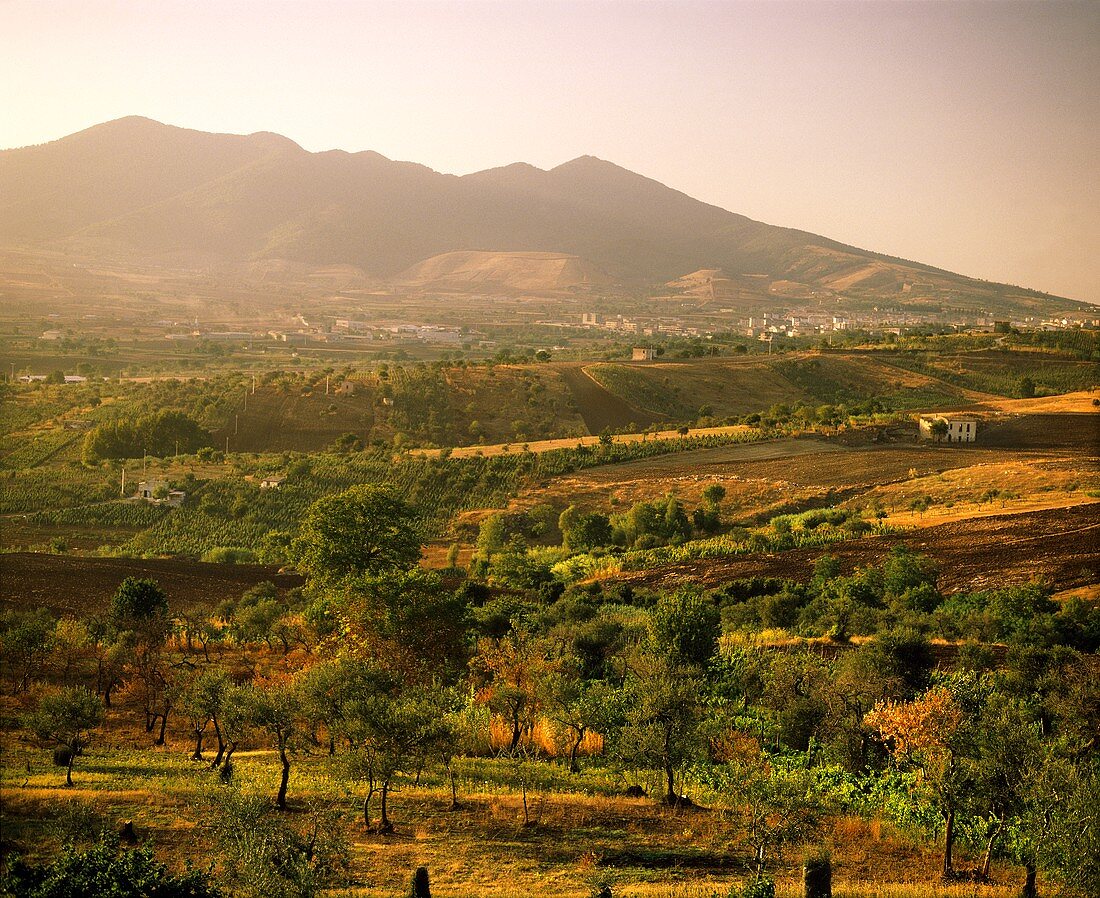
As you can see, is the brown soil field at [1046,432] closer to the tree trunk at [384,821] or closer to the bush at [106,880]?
the tree trunk at [384,821]

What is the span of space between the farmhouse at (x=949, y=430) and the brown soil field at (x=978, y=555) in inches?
622

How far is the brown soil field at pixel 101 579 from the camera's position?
22016mm

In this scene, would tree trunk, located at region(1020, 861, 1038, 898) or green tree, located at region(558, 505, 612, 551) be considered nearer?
tree trunk, located at region(1020, 861, 1038, 898)

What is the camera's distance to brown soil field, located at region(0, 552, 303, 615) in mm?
22016

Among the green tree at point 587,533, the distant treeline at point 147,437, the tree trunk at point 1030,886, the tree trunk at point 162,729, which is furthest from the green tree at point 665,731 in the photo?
the distant treeline at point 147,437

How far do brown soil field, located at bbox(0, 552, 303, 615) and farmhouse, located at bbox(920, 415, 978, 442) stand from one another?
3034 centimetres

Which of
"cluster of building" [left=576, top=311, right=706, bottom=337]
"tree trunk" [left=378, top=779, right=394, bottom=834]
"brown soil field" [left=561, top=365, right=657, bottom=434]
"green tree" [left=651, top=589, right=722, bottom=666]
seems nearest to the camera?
"tree trunk" [left=378, top=779, right=394, bottom=834]

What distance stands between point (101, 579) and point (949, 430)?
1410 inches

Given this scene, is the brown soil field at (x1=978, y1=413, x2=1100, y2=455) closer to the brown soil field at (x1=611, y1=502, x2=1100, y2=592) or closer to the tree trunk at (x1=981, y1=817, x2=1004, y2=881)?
the brown soil field at (x1=611, y1=502, x2=1100, y2=592)

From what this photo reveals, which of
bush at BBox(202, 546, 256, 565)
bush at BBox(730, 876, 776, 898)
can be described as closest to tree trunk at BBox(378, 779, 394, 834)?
bush at BBox(730, 876, 776, 898)

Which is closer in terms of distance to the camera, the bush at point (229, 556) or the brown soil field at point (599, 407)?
the bush at point (229, 556)

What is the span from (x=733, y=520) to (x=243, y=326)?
7964cm

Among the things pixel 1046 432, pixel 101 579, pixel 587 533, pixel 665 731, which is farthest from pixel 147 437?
pixel 1046 432

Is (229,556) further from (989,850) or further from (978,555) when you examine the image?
(989,850)
